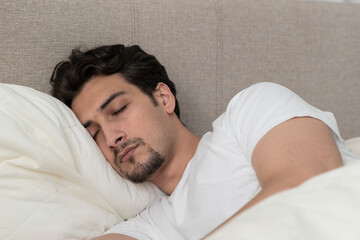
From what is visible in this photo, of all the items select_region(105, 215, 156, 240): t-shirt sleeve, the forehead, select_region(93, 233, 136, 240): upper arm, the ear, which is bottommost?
select_region(105, 215, 156, 240): t-shirt sleeve

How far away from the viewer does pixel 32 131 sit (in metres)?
1.15

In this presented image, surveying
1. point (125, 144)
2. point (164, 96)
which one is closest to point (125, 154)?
point (125, 144)

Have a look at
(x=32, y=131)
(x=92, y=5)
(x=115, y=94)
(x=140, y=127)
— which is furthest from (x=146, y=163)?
(x=92, y=5)

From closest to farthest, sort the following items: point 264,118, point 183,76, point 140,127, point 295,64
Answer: point 264,118 < point 140,127 < point 183,76 < point 295,64

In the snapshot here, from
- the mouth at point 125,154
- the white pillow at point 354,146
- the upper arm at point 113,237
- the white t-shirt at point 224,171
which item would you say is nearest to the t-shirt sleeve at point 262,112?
the white t-shirt at point 224,171

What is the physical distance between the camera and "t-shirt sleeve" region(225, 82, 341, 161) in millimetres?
1089

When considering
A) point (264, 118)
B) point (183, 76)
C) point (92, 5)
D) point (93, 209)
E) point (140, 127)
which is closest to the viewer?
point (264, 118)

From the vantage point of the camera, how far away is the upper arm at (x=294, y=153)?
94cm

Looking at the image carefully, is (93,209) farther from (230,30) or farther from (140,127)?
(230,30)

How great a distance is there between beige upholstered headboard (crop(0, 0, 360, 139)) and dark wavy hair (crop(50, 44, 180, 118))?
0.05 m

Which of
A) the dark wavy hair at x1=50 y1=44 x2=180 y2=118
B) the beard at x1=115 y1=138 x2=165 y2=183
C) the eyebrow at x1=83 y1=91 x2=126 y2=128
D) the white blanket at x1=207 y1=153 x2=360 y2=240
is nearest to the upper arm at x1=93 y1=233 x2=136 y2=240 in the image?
the beard at x1=115 y1=138 x2=165 y2=183

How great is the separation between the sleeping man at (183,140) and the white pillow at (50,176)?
0.23 ft

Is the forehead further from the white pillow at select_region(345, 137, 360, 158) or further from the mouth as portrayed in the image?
the white pillow at select_region(345, 137, 360, 158)

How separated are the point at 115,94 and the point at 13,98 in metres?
0.32
